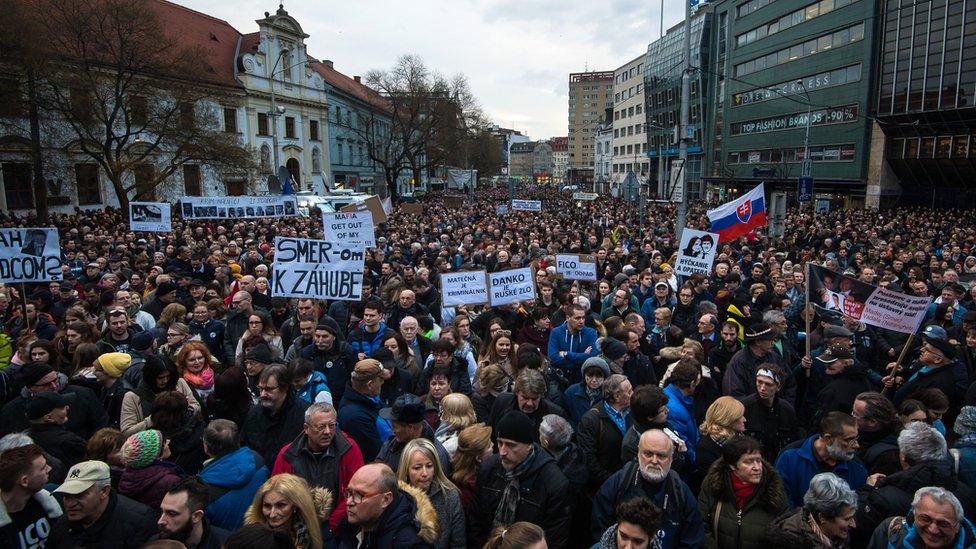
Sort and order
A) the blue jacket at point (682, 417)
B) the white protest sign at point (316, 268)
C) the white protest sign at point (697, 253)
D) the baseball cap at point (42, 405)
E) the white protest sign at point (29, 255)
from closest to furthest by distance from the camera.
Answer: the baseball cap at point (42, 405)
the blue jacket at point (682, 417)
the white protest sign at point (316, 268)
the white protest sign at point (29, 255)
the white protest sign at point (697, 253)

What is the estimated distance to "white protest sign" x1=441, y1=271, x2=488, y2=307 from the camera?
8.36 m

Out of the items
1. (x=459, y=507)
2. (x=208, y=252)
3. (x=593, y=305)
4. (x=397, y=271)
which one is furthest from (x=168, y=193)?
(x=459, y=507)

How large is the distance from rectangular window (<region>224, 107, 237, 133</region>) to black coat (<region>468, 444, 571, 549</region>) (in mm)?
49224

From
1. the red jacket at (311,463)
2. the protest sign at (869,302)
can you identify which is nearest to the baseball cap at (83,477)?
the red jacket at (311,463)

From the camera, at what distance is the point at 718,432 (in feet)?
12.5

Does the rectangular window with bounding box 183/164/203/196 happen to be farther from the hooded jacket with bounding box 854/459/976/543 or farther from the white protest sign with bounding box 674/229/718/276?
the hooded jacket with bounding box 854/459/976/543

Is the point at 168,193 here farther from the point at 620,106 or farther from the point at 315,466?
the point at 620,106

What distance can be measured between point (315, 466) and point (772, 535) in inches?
101

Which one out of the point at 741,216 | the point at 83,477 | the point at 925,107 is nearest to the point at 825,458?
the point at 83,477

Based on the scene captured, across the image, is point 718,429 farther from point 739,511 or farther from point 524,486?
point 524,486

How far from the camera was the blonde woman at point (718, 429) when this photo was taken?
378 centimetres

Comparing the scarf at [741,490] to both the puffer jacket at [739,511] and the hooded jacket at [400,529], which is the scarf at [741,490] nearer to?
the puffer jacket at [739,511]

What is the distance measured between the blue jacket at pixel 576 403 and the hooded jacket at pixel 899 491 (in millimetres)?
1965

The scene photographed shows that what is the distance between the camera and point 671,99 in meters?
68.3
